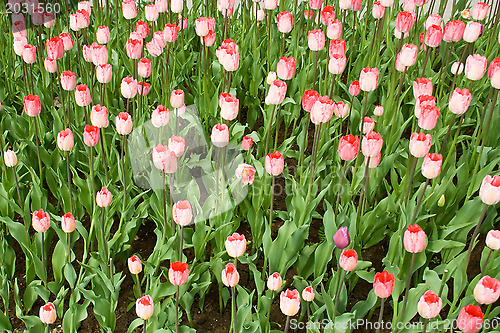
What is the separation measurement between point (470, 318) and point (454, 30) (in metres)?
1.61

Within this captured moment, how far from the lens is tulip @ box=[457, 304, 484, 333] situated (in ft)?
4.32

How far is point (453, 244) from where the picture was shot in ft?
6.21

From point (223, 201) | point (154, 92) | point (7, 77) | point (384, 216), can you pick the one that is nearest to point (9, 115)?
point (7, 77)

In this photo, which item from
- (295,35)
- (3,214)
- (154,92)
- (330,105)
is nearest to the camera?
(330,105)

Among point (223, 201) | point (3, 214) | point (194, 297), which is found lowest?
point (194, 297)

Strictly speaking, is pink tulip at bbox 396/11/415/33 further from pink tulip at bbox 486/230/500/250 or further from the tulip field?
pink tulip at bbox 486/230/500/250

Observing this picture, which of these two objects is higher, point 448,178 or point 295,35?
point 295,35

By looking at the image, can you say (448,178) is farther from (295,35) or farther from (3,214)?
(3,214)

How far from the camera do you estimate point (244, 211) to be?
2217 millimetres

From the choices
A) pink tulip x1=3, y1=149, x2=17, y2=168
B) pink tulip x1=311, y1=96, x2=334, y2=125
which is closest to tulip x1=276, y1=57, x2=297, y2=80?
pink tulip x1=311, y1=96, x2=334, y2=125

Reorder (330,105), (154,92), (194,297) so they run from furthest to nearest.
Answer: (154,92) → (194,297) → (330,105)

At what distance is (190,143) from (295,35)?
40.8 inches

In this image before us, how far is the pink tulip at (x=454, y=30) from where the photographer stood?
8.26 feet

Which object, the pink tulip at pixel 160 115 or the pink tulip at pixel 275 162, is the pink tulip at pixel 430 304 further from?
the pink tulip at pixel 160 115
